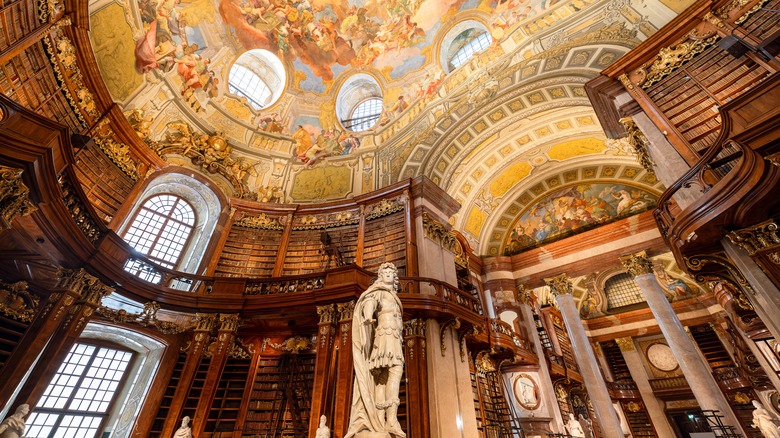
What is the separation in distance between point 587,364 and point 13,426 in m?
13.0

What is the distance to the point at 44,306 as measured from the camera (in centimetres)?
631

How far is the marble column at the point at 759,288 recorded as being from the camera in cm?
445

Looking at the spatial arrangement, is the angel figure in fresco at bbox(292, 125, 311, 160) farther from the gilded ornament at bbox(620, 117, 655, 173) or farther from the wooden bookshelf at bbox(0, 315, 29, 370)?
the gilded ornament at bbox(620, 117, 655, 173)

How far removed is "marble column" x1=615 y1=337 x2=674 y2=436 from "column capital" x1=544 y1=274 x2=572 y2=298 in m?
8.37

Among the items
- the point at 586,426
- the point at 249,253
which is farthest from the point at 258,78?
the point at 586,426

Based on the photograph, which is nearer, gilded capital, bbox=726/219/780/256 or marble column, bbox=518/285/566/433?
gilded capital, bbox=726/219/780/256

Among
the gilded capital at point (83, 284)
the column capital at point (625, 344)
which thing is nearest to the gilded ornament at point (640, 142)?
the gilded capital at point (83, 284)

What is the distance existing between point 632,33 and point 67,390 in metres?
15.8

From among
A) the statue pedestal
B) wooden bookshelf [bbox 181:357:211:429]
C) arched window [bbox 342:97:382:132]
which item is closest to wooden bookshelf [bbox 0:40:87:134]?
wooden bookshelf [bbox 181:357:211:429]

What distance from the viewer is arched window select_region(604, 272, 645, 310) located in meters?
17.6

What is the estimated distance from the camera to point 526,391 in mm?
11250

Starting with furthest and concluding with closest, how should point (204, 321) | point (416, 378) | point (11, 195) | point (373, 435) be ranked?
point (204, 321), point (416, 378), point (11, 195), point (373, 435)

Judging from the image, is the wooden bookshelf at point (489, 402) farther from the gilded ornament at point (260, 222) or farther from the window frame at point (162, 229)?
the window frame at point (162, 229)

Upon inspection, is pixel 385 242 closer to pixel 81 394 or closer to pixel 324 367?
pixel 324 367
